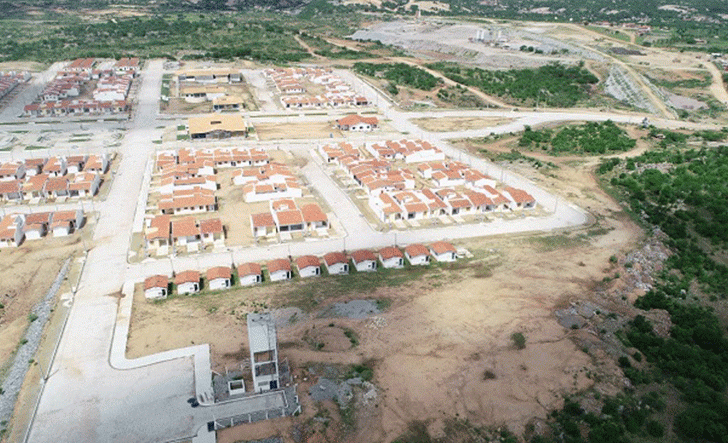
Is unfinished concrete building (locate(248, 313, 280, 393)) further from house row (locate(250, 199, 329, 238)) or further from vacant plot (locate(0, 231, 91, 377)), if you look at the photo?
house row (locate(250, 199, 329, 238))

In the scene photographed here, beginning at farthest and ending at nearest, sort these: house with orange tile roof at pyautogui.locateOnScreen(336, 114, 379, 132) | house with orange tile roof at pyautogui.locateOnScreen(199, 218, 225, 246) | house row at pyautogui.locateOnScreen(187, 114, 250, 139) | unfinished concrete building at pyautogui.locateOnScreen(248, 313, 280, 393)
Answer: house with orange tile roof at pyautogui.locateOnScreen(336, 114, 379, 132), house row at pyautogui.locateOnScreen(187, 114, 250, 139), house with orange tile roof at pyautogui.locateOnScreen(199, 218, 225, 246), unfinished concrete building at pyautogui.locateOnScreen(248, 313, 280, 393)

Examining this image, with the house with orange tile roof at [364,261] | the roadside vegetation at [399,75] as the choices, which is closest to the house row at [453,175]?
the house with orange tile roof at [364,261]

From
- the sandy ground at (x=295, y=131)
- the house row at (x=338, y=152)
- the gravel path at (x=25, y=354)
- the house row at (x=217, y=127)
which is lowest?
the gravel path at (x=25, y=354)

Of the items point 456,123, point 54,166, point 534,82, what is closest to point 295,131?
point 456,123

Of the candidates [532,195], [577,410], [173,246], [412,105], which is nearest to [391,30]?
[412,105]

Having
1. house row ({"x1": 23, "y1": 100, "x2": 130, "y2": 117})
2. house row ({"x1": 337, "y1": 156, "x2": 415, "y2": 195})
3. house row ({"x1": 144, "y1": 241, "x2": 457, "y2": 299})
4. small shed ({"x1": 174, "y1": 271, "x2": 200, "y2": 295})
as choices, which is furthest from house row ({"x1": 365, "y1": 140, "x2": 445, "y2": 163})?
house row ({"x1": 23, "y1": 100, "x2": 130, "y2": 117})

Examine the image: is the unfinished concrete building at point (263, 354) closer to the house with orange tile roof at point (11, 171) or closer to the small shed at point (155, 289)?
the small shed at point (155, 289)

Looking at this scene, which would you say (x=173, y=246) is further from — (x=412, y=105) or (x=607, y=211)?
(x=412, y=105)
